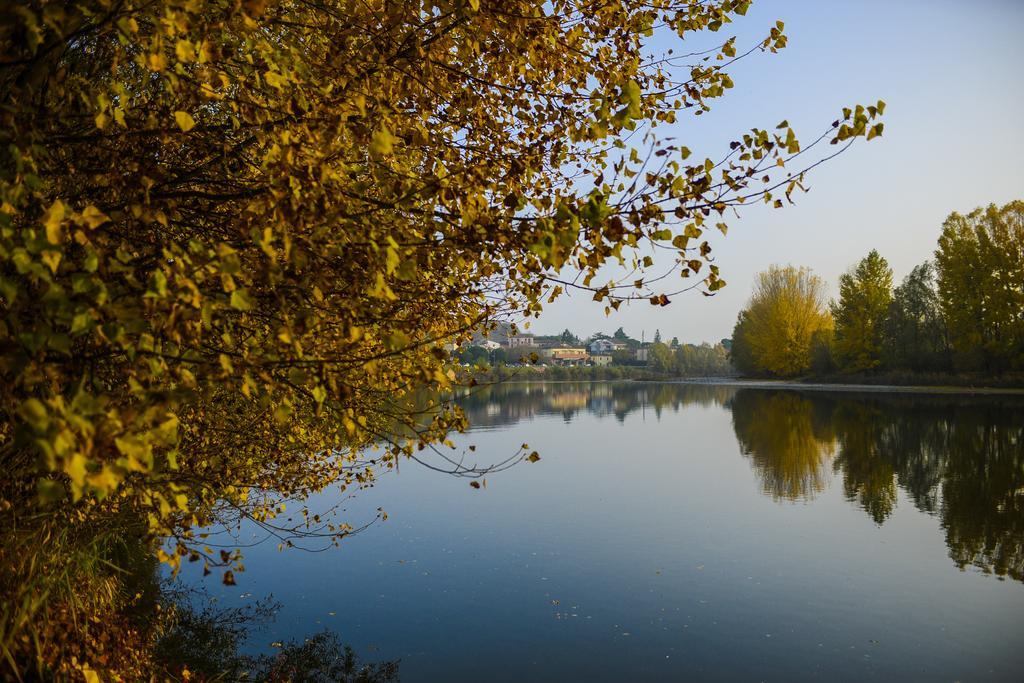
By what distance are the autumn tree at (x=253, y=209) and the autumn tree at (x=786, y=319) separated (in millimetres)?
65284

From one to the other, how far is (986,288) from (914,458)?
28.7 m

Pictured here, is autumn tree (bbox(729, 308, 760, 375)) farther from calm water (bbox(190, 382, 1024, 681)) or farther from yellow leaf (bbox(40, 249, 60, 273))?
yellow leaf (bbox(40, 249, 60, 273))

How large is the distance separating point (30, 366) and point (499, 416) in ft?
128

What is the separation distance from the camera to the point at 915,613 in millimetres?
9867

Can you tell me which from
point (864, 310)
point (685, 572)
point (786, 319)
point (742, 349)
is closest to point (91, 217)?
point (685, 572)

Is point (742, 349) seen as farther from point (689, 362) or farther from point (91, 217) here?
point (91, 217)

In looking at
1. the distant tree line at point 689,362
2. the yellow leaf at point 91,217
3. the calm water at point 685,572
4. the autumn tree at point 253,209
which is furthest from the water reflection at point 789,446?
the distant tree line at point 689,362

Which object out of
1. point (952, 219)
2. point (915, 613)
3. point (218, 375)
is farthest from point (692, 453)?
point (952, 219)

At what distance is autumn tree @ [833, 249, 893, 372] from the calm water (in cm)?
3263

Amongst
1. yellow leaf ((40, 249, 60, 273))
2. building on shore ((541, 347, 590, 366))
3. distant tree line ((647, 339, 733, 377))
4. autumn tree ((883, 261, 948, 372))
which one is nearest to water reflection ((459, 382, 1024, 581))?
yellow leaf ((40, 249, 60, 273))

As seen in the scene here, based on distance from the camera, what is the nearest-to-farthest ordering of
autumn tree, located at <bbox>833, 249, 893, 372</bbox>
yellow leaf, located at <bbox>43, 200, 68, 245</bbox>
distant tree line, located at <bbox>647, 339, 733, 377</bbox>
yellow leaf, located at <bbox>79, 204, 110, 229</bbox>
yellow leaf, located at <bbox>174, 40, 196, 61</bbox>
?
yellow leaf, located at <bbox>43, 200, 68, 245</bbox> → yellow leaf, located at <bbox>174, 40, 196, 61</bbox> → yellow leaf, located at <bbox>79, 204, 110, 229</bbox> → autumn tree, located at <bbox>833, 249, 893, 372</bbox> → distant tree line, located at <bbox>647, 339, 733, 377</bbox>

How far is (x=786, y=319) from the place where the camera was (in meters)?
65.9

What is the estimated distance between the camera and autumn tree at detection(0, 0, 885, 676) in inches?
105

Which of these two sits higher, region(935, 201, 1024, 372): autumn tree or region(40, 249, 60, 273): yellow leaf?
region(935, 201, 1024, 372): autumn tree
